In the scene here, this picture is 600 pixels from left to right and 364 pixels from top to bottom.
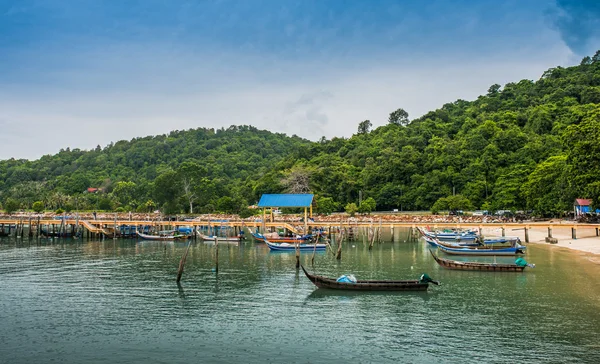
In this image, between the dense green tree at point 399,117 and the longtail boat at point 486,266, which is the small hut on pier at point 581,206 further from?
the dense green tree at point 399,117

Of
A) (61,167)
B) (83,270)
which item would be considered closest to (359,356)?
(83,270)

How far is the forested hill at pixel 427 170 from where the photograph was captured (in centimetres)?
7300

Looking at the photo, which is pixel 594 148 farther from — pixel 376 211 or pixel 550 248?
pixel 376 211

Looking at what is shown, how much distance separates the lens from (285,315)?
24.5 metres

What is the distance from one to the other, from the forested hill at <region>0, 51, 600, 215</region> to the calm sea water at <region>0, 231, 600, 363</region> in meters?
27.1

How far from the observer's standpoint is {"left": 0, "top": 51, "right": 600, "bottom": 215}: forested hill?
2874 inches

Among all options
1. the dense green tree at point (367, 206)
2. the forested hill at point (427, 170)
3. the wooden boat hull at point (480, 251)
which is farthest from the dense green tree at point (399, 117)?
the wooden boat hull at point (480, 251)

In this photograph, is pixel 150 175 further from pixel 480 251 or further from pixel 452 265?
pixel 452 265

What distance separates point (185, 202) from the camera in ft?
318

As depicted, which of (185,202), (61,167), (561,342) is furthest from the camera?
(61,167)

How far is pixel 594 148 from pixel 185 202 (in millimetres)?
71102

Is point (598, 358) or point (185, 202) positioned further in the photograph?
point (185, 202)

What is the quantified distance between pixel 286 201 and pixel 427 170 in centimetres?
5038

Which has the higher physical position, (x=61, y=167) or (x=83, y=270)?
(x=61, y=167)
